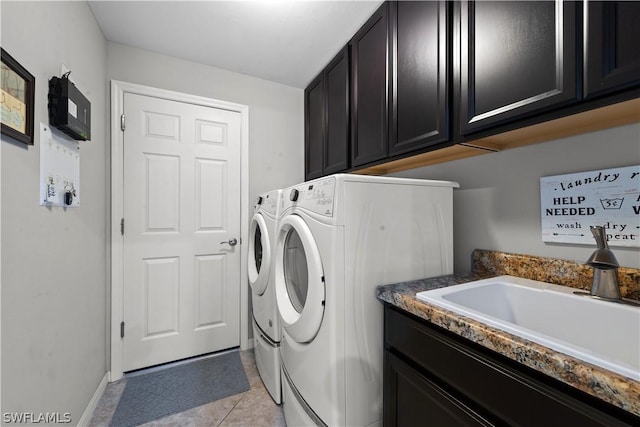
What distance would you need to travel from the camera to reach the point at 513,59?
898 mm

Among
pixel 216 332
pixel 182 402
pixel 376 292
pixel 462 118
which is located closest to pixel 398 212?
pixel 376 292

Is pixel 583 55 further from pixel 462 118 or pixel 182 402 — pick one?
pixel 182 402

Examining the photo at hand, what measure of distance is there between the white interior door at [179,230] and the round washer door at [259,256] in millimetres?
333

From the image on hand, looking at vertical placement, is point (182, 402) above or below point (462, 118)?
below

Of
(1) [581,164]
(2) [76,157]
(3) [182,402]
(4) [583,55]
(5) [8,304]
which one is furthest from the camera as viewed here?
(3) [182,402]

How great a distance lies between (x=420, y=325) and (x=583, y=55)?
941 millimetres

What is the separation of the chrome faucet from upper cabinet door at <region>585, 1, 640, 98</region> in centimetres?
46

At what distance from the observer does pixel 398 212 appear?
1.15 metres

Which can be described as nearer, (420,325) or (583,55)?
(583,55)

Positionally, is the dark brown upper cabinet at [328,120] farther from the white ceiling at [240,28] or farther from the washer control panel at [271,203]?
the washer control panel at [271,203]

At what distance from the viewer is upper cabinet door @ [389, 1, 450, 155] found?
3.73 feet

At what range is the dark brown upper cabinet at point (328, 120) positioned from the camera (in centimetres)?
186

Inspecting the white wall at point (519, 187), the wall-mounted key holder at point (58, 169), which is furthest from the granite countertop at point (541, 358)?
the wall-mounted key holder at point (58, 169)

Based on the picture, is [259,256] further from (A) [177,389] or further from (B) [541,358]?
(B) [541,358]
